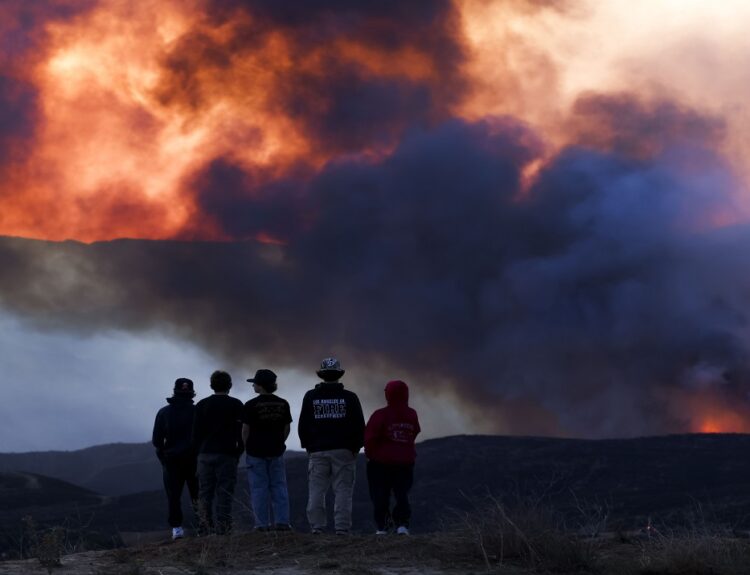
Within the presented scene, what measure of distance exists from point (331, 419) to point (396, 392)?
93 centimetres

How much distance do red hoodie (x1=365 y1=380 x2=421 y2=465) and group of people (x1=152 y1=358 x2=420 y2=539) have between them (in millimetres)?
13

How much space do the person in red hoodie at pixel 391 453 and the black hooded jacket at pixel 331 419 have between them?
199 mm

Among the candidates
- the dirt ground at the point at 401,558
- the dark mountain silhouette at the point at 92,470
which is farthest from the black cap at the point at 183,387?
the dark mountain silhouette at the point at 92,470

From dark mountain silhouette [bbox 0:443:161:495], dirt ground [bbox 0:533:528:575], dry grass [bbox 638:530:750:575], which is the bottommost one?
dry grass [bbox 638:530:750:575]

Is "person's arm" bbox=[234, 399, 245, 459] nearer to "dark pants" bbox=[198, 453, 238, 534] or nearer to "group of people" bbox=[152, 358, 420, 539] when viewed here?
"group of people" bbox=[152, 358, 420, 539]

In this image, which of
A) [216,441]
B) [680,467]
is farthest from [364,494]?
[216,441]

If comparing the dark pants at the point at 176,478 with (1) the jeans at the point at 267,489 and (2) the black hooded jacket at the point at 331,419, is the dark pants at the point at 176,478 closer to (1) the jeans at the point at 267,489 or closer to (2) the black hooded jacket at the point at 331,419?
(1) the jeans at the point at 267,489

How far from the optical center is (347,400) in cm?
1278

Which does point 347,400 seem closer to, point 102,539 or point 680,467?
point 102,539

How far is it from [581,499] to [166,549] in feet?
172

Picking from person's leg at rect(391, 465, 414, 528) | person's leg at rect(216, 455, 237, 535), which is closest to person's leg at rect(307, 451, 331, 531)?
person's leg at rect(391, 465, 414, 528)

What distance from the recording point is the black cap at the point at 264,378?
12.8m

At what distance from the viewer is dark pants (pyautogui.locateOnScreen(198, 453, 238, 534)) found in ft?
43.0

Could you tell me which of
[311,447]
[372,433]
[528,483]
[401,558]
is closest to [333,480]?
[311,447]
